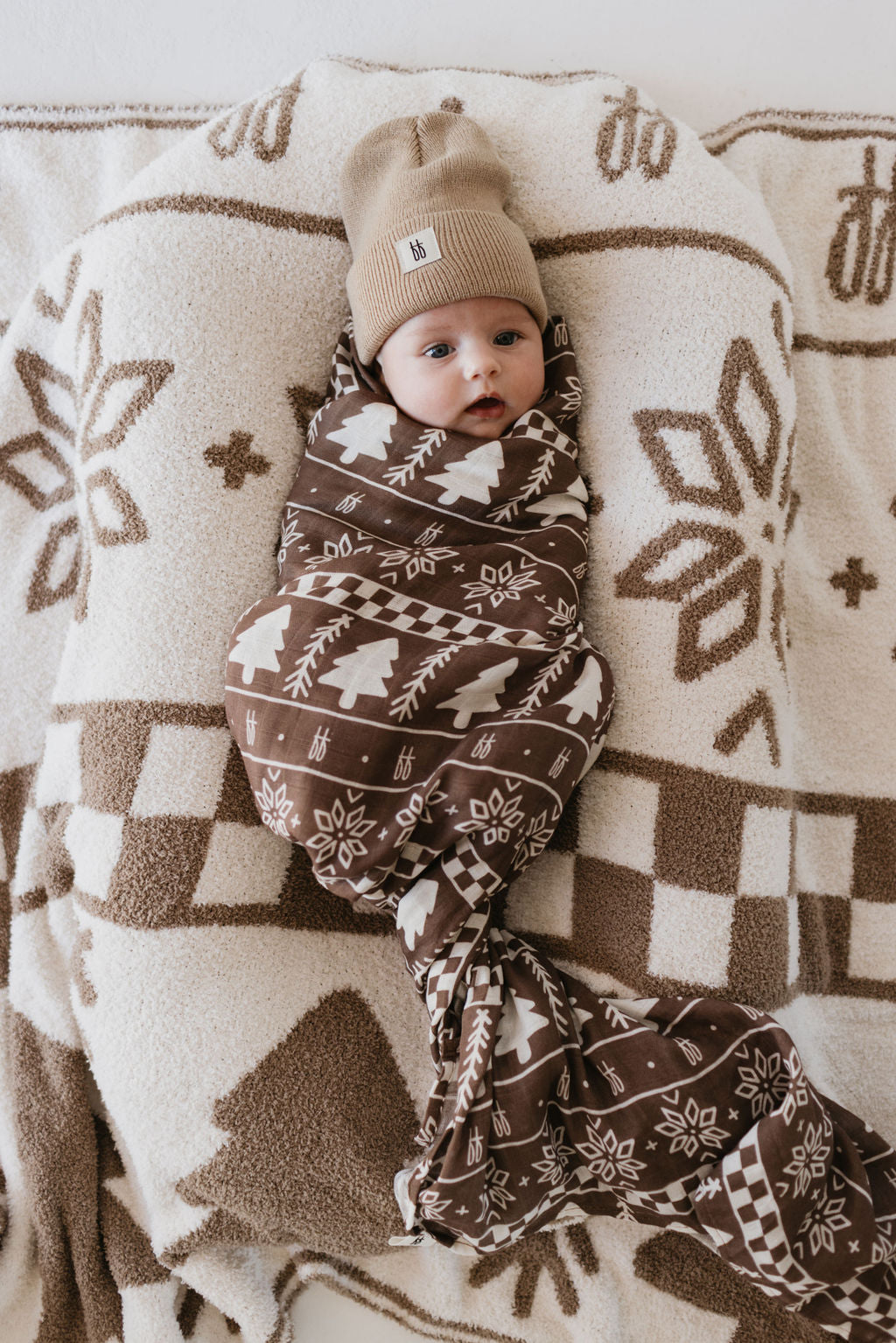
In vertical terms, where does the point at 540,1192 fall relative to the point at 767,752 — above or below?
below

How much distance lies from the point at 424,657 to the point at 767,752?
0.36 meters

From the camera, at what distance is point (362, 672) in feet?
2.94

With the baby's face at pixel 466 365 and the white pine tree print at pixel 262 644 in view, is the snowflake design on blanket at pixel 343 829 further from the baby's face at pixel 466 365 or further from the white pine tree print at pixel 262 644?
the baby's face at pixel 466 365

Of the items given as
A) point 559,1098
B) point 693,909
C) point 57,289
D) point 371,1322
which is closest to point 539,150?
point 57,289

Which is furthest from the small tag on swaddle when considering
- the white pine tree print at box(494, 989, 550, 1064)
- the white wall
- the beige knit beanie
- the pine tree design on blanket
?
the white wall

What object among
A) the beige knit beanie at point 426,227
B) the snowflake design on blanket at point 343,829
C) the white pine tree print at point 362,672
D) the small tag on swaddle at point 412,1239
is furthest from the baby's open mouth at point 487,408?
the small tag on swaddle at point 412,1239

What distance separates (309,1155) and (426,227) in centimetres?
93

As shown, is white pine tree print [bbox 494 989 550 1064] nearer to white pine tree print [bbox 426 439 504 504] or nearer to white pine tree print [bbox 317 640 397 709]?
white pine tree print [bbox 317 640 397 709]

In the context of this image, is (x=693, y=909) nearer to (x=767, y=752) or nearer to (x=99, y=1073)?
(x=767, y=752)

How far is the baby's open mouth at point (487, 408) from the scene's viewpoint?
1.00 meters

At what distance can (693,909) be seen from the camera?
920 mm

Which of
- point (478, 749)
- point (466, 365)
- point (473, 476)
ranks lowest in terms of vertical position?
point (478, 749)

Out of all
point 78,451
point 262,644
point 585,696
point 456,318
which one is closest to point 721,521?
point 585,696

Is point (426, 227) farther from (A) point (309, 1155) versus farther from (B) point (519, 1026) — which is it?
(A) point (309, 1155)
